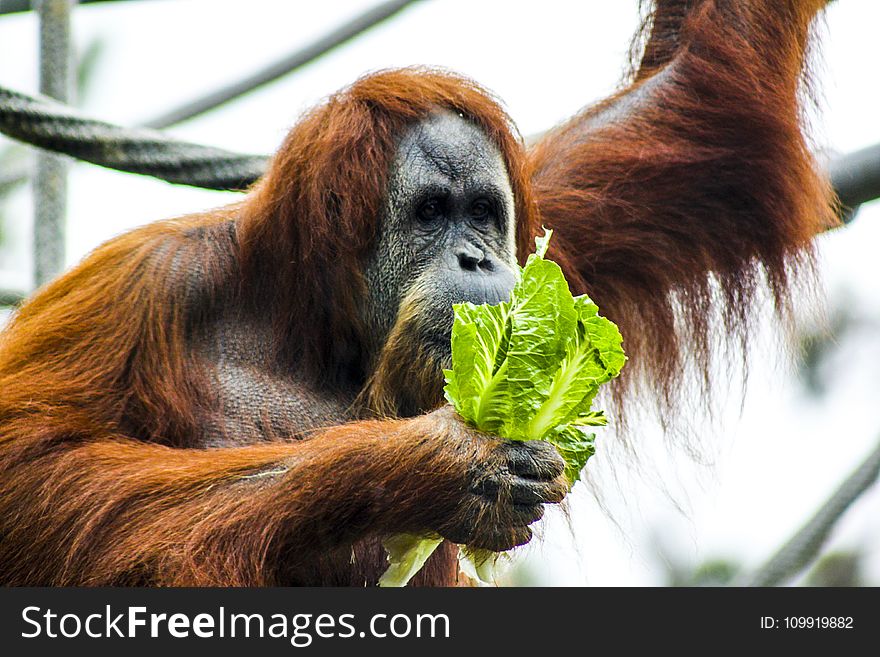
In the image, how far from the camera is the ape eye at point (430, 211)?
303cm

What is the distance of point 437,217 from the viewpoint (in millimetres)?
3029

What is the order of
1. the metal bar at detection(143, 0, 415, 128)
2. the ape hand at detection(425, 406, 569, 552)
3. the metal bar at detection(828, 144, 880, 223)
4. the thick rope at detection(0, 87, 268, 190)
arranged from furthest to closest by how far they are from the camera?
the metal bar at detection(143, 0, 415, 128) < the thick rope at detection(0, 87, 268, 190) < the metal bar at detection(828, 144, 880, 223) < the ape hand at detection(425, 406, 569, 552)

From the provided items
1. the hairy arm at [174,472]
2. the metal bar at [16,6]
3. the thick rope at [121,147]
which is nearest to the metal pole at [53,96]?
the metal bar at [16,6]

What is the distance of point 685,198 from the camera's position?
3.95m

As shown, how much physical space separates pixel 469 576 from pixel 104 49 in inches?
486

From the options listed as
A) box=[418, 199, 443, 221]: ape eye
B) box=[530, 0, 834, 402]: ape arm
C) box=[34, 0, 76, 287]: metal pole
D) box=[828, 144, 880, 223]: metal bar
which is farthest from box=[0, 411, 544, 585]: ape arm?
box=[34, 0, 76, 287]: metal pole

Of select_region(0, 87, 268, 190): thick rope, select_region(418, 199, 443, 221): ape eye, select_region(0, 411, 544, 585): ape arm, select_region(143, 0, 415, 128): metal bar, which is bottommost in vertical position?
select_region(0, 411, 544, 585): ape arm

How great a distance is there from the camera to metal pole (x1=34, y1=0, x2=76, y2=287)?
4.36 metres

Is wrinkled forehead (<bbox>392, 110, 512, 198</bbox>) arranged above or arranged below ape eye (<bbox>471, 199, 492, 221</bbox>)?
above

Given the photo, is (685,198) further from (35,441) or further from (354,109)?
(35,441)

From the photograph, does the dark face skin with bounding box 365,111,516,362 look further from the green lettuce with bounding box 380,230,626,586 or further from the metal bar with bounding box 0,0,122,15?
the metal bar with bounding box 0,0,122,15

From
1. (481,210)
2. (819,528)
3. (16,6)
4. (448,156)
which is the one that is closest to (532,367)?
(481,210)

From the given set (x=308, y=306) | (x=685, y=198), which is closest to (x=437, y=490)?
(x=308, y=306)

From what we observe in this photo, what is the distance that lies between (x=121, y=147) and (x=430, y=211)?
1285mm
